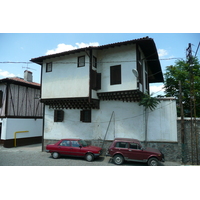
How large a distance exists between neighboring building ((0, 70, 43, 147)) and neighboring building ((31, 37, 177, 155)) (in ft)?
13.9

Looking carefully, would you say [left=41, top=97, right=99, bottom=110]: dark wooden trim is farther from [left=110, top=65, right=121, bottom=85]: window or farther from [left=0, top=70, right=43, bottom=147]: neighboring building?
[left=0, top=70, right=43, bottom=147]: neighboring building

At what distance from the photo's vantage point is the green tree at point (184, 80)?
16062 millimetres

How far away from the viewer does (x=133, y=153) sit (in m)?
10.5

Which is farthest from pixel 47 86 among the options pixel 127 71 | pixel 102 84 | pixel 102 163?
pixel 102 163

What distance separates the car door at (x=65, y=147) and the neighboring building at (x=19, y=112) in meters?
6.98

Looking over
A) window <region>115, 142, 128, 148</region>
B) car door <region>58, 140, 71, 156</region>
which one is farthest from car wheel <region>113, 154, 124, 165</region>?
car door <region>58, 140, 71, 156</region>

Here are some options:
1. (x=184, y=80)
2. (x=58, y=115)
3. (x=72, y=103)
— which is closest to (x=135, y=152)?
(x=72, y=103)

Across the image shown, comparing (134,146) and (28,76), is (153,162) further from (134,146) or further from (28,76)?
(28,76)

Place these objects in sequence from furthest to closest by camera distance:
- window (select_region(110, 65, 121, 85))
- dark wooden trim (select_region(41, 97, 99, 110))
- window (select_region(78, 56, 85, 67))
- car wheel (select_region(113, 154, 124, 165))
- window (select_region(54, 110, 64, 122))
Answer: window (select_region(54, 110, 64, 122))
window (select_region(78, 56, 85, 67))
dark wooden trim (select_region(41, 97, 99, 110))
window (select_region(110, 65, 121, 85))
car wheel (select_region(113, 154, 124, 165))

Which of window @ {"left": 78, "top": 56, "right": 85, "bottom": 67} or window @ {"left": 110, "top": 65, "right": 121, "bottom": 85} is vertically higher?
window @ {"left": 78, "top": 56, "right": 85, "bottom": 67}

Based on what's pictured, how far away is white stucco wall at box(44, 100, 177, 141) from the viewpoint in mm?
12156

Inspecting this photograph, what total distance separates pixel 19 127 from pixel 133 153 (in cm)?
1395

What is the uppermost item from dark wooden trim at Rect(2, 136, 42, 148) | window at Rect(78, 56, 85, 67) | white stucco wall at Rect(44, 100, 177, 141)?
window at Rect(78, 56, 85, 67)

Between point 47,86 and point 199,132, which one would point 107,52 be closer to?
point 47,86
